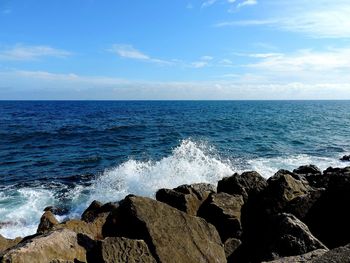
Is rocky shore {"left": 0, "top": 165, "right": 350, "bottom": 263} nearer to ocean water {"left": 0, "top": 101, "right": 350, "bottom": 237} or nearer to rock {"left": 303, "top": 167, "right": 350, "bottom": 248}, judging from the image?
rock {"left": 303, "top": 167, "right": 350, "bottom": 248}

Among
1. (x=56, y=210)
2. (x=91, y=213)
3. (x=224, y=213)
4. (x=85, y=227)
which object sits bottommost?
(x=56, y=210)

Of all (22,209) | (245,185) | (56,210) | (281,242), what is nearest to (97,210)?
(56,210)

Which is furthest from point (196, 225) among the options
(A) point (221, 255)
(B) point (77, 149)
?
(B) point (77, 149)

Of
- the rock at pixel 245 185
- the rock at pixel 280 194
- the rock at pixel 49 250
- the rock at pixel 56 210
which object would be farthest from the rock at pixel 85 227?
the rock at pixel 56 210

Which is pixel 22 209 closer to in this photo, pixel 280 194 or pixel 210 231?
pixel 210 231

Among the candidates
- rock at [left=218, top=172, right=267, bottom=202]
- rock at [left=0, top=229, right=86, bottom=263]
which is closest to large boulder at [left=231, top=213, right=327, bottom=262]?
rock at [left=218, top=172, right=267, bottom=202]

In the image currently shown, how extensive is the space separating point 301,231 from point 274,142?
24.9 metres

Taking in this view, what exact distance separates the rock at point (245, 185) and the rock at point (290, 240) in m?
3.30

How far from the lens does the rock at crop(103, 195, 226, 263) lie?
5.96 meters

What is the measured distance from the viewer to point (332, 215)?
7254mm

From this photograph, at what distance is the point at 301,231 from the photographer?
589cm

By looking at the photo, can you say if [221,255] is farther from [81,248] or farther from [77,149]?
[77,149]

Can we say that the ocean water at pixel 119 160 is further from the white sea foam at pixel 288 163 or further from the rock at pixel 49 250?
A: the rock at pixel 49 250

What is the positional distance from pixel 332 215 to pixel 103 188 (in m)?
10.3
